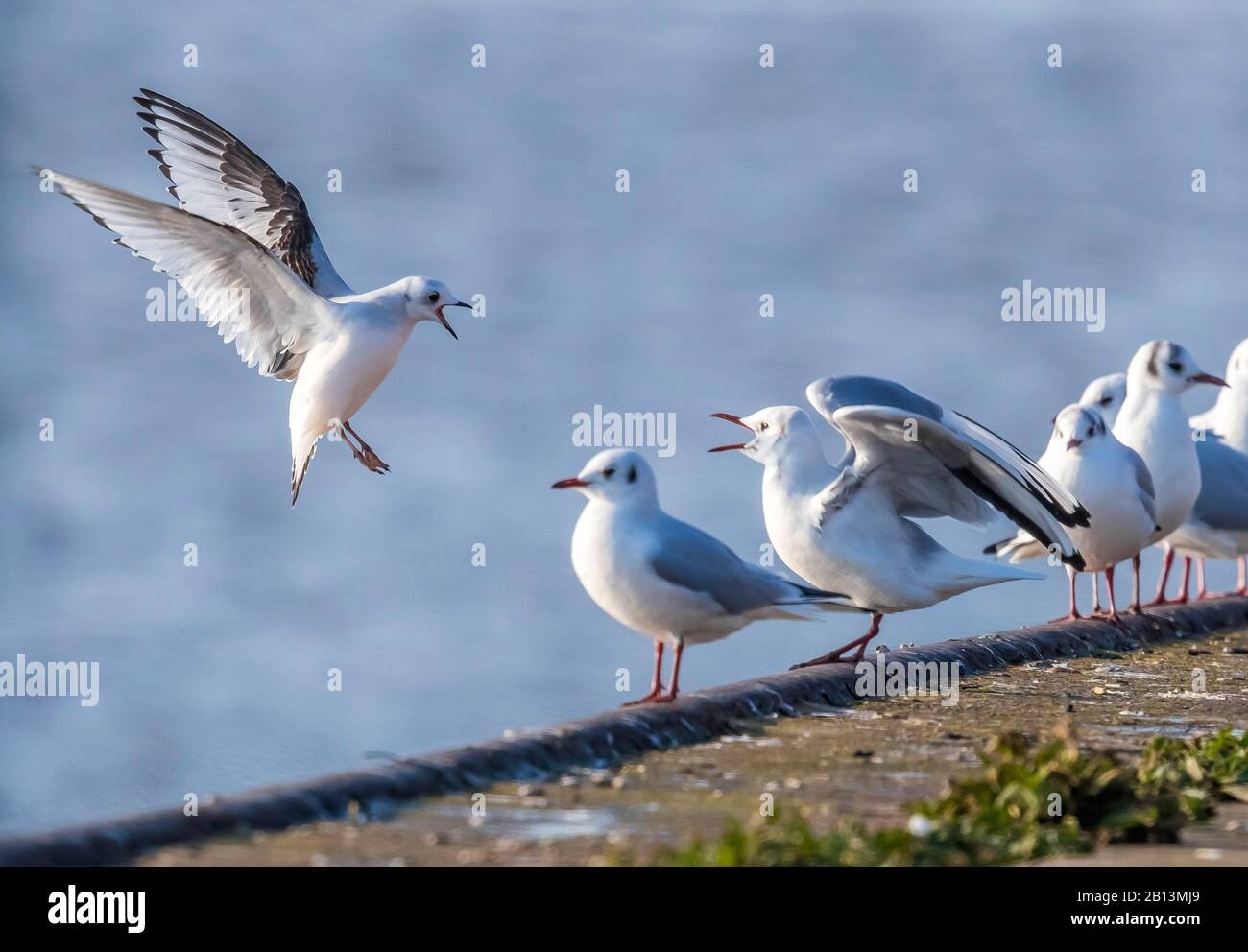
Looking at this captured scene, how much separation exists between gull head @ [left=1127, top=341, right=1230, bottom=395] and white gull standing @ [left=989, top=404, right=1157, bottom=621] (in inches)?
33.0

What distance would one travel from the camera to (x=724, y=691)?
4.97 metres

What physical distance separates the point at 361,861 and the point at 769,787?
1.08 metres

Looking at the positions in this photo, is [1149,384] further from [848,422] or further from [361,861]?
[361,861]

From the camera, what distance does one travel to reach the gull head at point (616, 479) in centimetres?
494

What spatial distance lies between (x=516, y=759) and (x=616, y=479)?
3.45ft

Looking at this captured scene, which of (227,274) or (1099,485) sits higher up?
(227,274)

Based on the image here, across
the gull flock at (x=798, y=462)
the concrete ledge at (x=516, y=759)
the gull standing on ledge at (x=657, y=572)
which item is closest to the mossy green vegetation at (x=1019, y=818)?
the concrete ledge at (x=516, y=759)

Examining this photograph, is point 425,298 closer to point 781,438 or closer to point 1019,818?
point 781,438

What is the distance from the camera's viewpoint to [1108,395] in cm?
824

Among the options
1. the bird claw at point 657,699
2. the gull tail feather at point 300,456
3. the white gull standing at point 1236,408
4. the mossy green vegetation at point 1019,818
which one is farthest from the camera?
the white gull standing at point 1236,408

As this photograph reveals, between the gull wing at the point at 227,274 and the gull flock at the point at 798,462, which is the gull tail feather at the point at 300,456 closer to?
the gull flock at the point at 798,462

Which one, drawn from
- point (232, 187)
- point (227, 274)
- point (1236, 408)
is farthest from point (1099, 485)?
point (232, 187)

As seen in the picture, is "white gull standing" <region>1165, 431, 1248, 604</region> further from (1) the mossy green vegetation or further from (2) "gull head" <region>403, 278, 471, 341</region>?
(1) the mossy green vegetation
